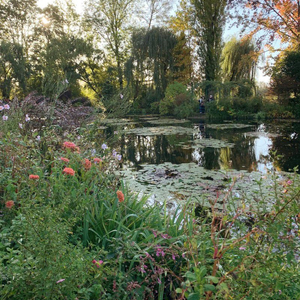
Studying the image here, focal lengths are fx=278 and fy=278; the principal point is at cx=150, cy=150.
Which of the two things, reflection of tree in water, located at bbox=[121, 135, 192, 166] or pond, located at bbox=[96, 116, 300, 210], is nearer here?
pond, located at bbox=[96, 116, 300, 210]

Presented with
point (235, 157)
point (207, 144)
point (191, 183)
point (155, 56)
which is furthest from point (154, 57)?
point (191, 183)

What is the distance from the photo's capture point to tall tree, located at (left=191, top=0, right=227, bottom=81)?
18.1m

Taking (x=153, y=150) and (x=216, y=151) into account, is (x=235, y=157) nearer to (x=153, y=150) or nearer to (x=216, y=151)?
(x=216, y=151)

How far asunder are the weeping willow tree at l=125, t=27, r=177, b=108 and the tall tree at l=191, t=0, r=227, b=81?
2.56 m

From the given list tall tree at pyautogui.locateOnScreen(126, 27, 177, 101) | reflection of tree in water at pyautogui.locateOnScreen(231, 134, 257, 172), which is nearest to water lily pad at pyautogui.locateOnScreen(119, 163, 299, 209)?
reflection of tree in water at pyautogui.locateOnScreen(231, 134, 257, 172)

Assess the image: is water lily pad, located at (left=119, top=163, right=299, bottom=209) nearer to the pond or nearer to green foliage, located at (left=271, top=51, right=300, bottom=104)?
the pond

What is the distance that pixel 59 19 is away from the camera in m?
26.9

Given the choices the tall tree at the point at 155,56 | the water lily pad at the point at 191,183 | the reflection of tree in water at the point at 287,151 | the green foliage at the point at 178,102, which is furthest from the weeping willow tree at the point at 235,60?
the water lily pad at the point at 191,183

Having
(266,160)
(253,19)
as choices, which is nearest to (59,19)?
(253,19)

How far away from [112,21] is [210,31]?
11.8 meters

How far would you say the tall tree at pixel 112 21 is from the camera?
85.7 ft

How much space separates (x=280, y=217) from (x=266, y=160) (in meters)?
4.78

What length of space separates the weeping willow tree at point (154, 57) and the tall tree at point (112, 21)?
552 centimetres

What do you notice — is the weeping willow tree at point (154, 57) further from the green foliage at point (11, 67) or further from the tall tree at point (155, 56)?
the green foliage at point (11, 67)
